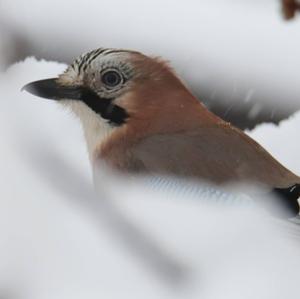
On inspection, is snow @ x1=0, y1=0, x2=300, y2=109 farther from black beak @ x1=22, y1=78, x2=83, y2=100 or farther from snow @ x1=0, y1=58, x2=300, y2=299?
snow @ x1=0, y1=58, x2=300, y2=299

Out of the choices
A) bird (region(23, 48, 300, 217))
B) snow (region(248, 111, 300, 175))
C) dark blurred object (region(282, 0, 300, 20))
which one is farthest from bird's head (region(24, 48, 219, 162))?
dark blurred object (region(282, 0, 300, 20))

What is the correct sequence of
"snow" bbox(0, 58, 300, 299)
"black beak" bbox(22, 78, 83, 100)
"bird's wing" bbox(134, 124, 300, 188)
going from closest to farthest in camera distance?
"snow" bbox(0, 58, 300, 299)
"bird's wing" bbox(134, 124, 300, 188)
"black beak" bbox(22, 78, 83, 100)

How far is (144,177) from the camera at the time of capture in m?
2.28

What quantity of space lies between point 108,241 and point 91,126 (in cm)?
122

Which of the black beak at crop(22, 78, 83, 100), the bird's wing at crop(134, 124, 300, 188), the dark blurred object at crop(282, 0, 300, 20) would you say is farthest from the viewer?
the black beak at crop(22, 78, 83, 100)

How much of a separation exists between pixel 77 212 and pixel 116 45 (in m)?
1.59

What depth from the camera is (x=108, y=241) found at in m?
1.33

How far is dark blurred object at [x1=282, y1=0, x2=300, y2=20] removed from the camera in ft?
6.55

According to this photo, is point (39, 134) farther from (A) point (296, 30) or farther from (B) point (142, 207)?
(A) point (296, 30)

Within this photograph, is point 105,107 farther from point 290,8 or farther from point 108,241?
point 108,241

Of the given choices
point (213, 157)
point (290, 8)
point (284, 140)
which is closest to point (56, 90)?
point (213, 157)

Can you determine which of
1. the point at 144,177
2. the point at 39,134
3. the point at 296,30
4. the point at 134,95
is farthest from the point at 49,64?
the point at 39,134

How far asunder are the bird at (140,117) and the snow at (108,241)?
63 centimetres

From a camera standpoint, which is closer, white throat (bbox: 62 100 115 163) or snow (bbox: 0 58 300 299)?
snow (bbox: 0 58 300 299)
